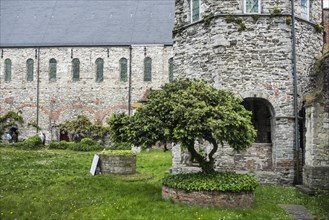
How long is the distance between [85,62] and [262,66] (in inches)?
861

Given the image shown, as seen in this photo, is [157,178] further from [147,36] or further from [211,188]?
[147,36]

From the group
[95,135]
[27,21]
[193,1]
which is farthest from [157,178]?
[27,21]

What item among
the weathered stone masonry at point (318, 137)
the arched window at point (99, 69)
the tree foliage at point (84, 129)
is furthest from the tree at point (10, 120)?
the weathered stone masonry at point (318, 137)

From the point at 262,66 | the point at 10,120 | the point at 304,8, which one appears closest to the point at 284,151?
the point at 262,66

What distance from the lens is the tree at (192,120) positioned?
9.96 metres

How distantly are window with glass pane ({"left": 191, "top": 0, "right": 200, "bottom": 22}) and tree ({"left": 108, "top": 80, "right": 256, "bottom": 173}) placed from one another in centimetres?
478

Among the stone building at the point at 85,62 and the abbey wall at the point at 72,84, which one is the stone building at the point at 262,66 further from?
the stone building at the point at 85,62

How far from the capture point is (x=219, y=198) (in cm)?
969

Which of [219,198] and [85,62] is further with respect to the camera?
[85,62]

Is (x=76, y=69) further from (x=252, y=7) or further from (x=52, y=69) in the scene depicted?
(x=252, y=7)

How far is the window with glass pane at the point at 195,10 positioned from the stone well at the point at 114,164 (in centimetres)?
595

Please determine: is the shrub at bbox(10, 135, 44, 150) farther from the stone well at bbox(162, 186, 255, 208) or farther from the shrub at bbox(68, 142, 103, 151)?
the stone well at bbox(162, 186, 255, 208)

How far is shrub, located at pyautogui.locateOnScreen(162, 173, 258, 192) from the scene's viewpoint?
382 inches

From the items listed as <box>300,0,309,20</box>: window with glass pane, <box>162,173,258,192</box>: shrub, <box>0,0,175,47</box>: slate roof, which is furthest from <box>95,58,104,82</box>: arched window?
<box>162,173,258,192</box>: shrub
